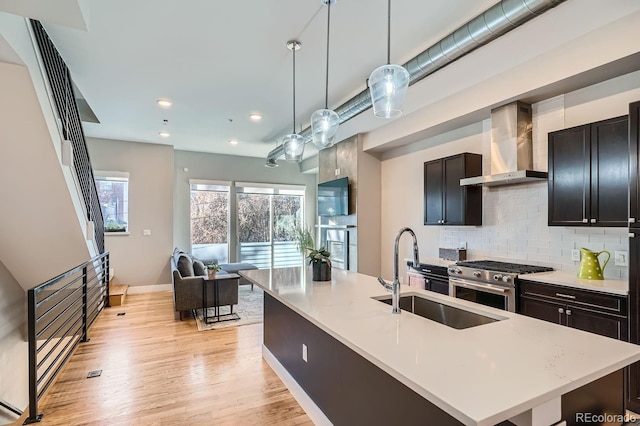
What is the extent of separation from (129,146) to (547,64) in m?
6.92

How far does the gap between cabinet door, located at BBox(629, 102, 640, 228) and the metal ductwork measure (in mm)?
975

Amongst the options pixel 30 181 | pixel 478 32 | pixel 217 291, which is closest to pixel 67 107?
pixel 30 181

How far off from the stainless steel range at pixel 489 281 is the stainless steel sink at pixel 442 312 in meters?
1.30

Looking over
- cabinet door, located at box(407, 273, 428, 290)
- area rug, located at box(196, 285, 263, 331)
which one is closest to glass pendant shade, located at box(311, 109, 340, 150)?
cabinet door, located at box(407, 273, 428, 290)

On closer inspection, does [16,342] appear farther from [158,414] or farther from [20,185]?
[158,414]

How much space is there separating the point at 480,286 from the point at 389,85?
2.27 metres

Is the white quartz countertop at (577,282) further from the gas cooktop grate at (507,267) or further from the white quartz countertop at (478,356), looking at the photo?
the white quartz countertop at (478,356)

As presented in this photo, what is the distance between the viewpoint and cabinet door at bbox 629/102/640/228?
233 cm

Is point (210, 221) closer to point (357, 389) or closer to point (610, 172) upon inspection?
point (357, 389)

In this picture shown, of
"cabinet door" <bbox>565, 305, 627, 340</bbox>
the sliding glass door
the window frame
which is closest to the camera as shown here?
"cabinet door" <bbox>565, 305, 627, 340</bbox>

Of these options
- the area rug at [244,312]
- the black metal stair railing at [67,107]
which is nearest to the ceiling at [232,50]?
the black metal stair railing at [67,107]

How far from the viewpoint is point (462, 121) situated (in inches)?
161

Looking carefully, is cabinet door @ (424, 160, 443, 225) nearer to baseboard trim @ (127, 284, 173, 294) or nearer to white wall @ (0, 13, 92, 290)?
white wall @ (0, 13, 92, 290)

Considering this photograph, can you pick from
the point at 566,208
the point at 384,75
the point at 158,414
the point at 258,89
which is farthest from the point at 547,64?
the point at 158,414
